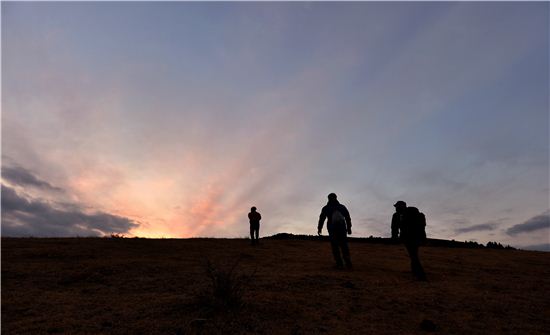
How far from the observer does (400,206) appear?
10312 mm

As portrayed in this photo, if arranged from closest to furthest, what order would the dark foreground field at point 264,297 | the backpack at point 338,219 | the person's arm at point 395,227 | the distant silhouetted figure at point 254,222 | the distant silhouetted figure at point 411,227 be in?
the dark foreground field at point 264,297
the distant silhouetted figure at point 411,227
the person's arm at point 395,227
the backpack at point 338,219
the distant silhouetted figure at point 254,222

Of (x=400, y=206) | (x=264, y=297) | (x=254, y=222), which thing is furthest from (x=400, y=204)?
(x=254, y=222)

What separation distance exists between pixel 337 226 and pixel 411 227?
2111 mm

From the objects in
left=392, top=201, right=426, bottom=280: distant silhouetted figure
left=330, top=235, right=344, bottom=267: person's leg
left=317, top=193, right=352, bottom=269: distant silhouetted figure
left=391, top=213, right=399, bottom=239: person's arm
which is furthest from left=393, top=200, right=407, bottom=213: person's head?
left=330, top=235, right=344, bottom=267: person's leg

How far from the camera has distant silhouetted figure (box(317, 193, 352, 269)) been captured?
11.1m

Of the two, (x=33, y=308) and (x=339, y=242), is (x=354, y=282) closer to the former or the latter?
(x=339, y=242)

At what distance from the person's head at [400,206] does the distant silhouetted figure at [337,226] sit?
158 centimetres

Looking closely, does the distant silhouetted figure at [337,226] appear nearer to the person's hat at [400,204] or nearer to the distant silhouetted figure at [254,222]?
the person's hat at [400,204]

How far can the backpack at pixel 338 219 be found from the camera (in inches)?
443

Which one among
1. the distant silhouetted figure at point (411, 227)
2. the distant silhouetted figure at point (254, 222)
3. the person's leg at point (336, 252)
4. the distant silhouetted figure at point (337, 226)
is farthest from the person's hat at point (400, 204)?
the distant silhouetted figure at point (254, 222)

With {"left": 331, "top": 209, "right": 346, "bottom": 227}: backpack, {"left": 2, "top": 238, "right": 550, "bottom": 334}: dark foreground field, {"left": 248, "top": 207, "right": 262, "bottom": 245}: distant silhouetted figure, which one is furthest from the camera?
{"left": 248, "top": 207, "right": 262, "bottom": 245}: distant silhouetted figure

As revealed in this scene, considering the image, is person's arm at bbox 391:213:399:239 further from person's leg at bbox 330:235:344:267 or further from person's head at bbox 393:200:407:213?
Result: person's leg at bbox 330:235:344:267

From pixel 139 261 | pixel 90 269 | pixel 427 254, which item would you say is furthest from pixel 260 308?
pixel 427 254

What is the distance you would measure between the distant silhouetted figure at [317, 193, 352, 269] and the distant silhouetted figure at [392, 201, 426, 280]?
1503 mm
